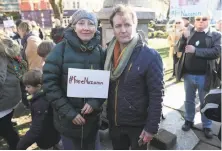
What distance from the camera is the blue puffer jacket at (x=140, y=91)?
5.60ft

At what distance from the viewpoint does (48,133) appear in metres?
2.29

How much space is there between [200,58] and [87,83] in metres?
1.78

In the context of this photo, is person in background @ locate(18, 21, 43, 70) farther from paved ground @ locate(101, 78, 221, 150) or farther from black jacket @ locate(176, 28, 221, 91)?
black jacket @ locate(176, 28, 221, 91)

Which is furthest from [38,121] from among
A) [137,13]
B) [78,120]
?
[137,13]

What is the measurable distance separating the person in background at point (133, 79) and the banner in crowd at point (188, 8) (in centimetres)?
151

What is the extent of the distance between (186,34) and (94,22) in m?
1.85

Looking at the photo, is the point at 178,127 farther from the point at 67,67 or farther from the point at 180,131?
the point at 67,67

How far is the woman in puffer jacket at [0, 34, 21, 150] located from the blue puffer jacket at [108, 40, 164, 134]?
4.37 feet

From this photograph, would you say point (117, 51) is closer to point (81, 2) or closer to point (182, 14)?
point (182, 14)

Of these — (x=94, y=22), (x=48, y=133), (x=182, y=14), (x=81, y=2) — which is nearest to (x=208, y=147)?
(x=182, y=14)

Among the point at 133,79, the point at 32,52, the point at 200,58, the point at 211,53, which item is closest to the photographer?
the point at 133,79

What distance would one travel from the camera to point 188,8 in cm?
296

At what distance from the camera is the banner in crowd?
2.86 metres

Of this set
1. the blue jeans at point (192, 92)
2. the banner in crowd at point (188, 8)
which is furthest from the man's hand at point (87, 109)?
the banner in crowd at point (188, 8)
